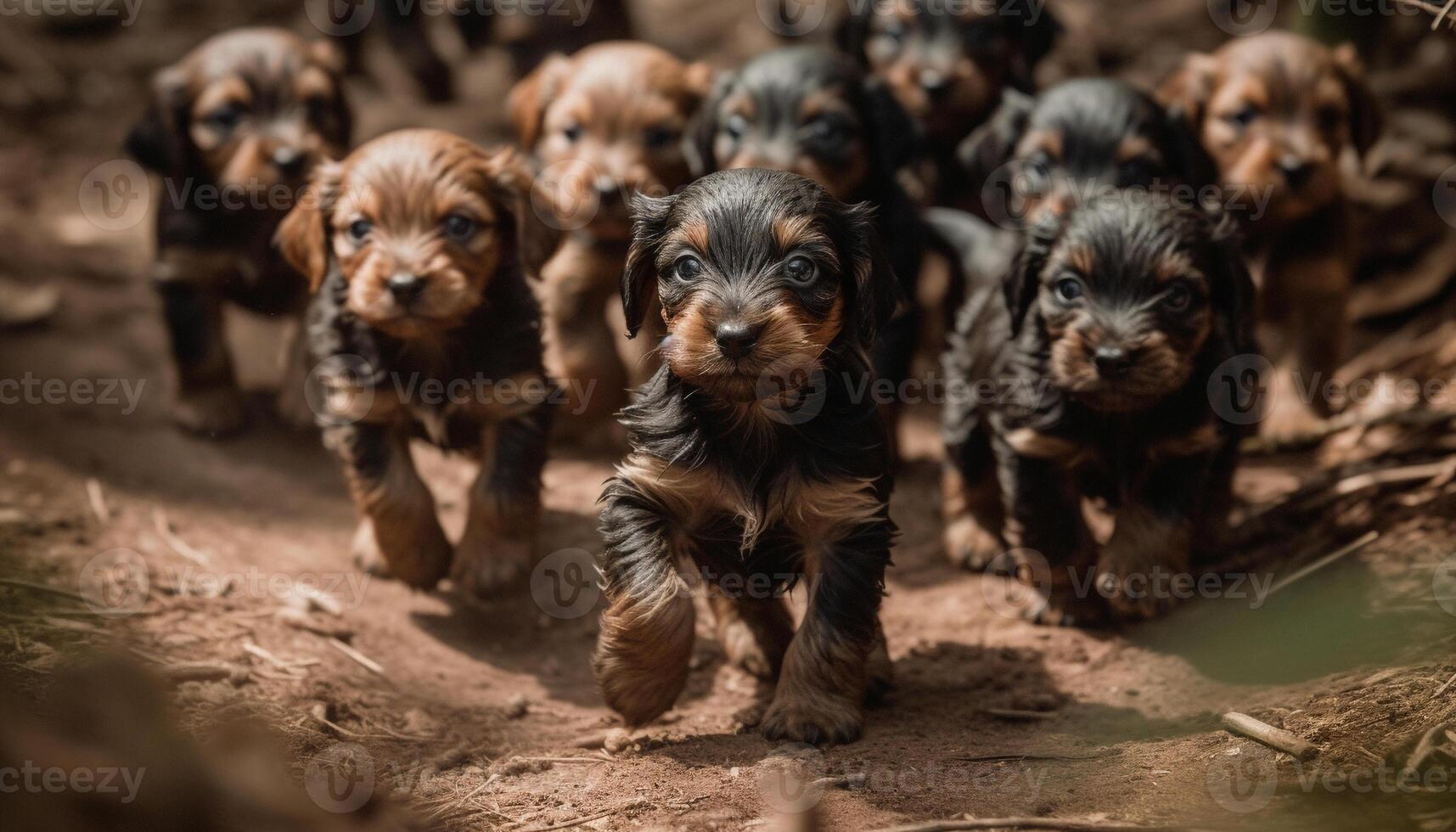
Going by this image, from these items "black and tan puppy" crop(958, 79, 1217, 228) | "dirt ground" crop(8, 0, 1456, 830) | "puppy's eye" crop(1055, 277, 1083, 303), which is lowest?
"dirt ground" crop(8, 0, 1456, 830)

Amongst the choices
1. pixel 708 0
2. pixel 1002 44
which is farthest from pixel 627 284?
pixel 708 0

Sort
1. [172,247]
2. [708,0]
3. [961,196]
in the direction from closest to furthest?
[172,247]
[961,196]
[708,0]

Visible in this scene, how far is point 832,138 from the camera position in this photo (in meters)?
7.50

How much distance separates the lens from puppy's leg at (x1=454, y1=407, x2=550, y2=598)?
6.25 m

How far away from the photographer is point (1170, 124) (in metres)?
7.45

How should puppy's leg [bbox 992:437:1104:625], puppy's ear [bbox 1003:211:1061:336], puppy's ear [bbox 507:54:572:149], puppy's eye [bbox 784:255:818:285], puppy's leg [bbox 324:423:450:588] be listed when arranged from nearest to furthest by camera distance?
puppy's eye [bbox 784:255:818:285] < puppy's ear [bbox 1003:211:1061:336] < puppy's leg [bbox 992:437:1104:625] < puppy's leg [bbox 324:423:450:588] < puppy's ear [bbox 507:54:572:149]

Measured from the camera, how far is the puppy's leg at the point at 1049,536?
599cm

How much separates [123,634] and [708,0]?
351 inches

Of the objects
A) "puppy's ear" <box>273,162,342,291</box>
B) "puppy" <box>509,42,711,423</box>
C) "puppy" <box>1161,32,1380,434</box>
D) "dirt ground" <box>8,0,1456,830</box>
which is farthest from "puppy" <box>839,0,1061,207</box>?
"puppy's ear" <box>273,162,342,291</box>

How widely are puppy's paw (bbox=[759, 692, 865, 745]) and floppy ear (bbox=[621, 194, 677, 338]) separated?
1.42m

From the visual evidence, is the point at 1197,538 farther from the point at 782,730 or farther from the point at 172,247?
the point at 172,247

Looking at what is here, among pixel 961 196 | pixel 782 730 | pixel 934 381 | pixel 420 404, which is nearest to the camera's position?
pixel 782 730

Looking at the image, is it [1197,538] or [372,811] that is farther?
[1197,538]

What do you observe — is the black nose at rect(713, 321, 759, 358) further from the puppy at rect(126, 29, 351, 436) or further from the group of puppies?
the puppy at rect(126, 29, 351, 436)
